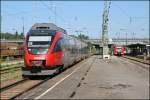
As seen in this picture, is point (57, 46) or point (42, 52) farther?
point (57, 46)

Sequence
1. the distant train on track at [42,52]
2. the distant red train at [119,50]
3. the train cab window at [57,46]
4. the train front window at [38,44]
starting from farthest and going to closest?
1. the distant red train at [119,50]
2. the train cab window at [57,46]
3. the train front window at [38,44]
4. the distant train on track at [42,52]

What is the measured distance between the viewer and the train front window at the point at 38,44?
24672 mm

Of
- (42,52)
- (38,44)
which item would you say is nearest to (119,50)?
(38,44)

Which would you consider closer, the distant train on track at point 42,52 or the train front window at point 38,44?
the distant train on track at point 42,52

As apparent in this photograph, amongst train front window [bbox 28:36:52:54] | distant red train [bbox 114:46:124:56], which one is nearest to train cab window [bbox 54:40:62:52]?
train front window [bbox 28:36:52:54]

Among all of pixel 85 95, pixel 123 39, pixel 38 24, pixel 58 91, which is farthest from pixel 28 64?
pixel 123 39

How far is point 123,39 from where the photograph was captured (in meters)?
143

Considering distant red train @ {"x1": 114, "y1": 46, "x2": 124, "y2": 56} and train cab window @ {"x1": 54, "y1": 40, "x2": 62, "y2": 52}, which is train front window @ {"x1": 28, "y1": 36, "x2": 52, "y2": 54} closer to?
train cab window @ {"x1": 54, "y1": 40, "x2": 62, "y2": 52}

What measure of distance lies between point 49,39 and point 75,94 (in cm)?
1015

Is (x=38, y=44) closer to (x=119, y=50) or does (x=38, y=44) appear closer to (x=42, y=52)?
(x=42, y=52)

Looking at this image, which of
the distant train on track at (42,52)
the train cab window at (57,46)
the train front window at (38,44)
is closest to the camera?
the distant train on track at (42,52)

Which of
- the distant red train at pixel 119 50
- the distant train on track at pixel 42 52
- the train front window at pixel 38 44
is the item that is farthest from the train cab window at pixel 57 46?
the distant red train at pixel 119 50

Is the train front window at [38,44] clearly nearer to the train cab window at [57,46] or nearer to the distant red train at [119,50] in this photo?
the train cab window at [57,46]

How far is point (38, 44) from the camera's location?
24859mm
